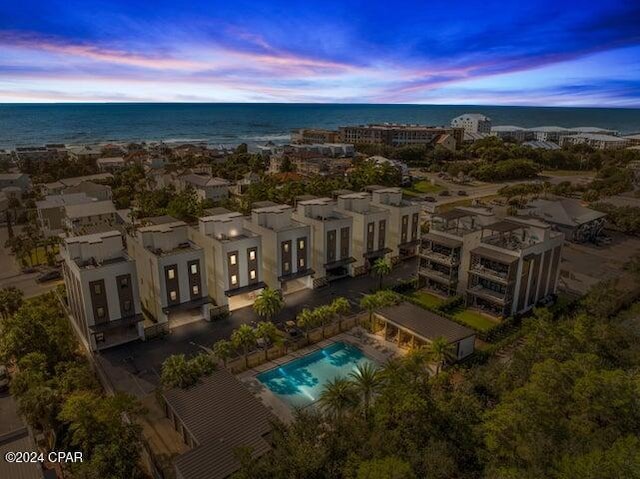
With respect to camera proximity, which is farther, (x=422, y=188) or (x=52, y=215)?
(x=422, y=188)

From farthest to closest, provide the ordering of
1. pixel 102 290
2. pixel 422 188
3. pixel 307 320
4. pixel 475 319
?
1. pixel 422 188
2. pixel 475 319
3. pixel 307 320
4. pixel 102 290

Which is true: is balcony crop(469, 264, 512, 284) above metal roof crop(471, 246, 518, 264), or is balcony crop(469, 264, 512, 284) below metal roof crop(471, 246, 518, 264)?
below

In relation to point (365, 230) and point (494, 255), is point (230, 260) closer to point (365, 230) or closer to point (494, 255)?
point (365, 230)

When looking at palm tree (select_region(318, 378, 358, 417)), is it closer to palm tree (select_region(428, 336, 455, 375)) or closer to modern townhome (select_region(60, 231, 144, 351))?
palm tree (select_region(428, 336, 455, 375))

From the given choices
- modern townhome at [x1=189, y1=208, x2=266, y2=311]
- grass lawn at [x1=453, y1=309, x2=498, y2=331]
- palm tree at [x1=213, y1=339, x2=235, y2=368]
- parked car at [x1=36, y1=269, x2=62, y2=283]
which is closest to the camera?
palm tree at [x1=213, y1=339, x2=235, y2=368]

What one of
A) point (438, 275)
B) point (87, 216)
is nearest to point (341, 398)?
point (438, 275)

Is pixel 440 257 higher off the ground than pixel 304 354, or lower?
higher

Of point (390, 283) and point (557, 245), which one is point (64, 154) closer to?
point (390, 283)

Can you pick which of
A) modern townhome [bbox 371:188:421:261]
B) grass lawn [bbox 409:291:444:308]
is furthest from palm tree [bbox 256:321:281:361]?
modern townhome [bbox 371:188:421:261]
